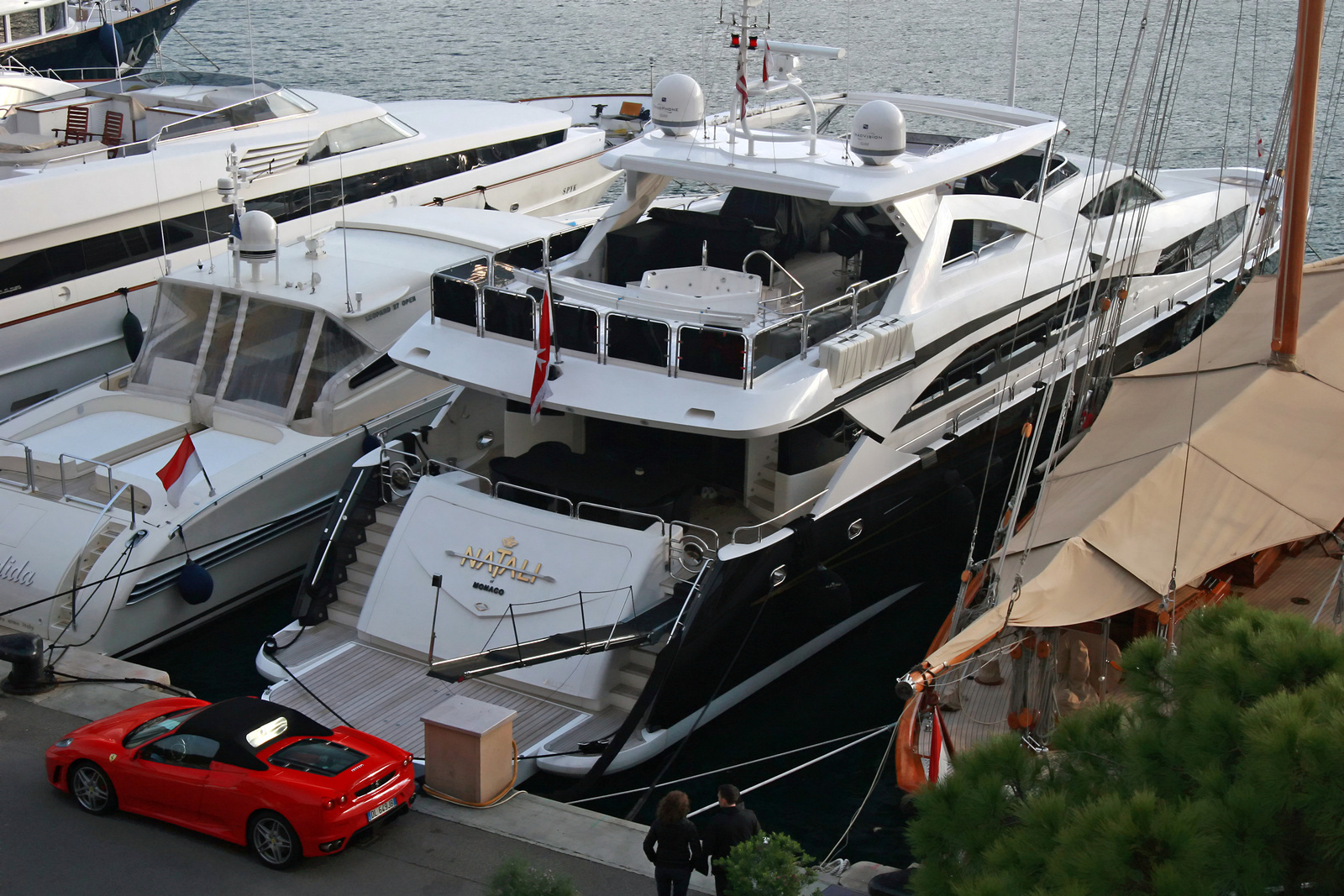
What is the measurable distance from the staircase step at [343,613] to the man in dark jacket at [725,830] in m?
4.90

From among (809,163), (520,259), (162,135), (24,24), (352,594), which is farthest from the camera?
(24,24)

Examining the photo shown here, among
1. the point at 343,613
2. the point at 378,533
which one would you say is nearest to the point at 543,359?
the point at 378,533

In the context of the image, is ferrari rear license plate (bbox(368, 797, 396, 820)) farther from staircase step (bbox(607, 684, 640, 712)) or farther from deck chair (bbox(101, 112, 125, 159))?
deck chair (bbox(101, 112, 125, 159))

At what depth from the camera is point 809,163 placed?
1280cm

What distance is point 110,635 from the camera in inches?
482

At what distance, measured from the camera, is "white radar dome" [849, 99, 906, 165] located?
41.2ft

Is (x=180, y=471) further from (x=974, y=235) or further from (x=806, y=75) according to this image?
(x=806, y=75)

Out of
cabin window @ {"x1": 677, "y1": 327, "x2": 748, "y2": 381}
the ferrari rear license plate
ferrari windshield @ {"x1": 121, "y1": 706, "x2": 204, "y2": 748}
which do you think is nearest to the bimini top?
cabin window @ {"x1": 677, "y1": 327, "x2": 748, "y2": 381}

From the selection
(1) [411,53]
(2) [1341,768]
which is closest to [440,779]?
(2) [1341,768]

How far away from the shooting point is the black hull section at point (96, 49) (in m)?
33.5

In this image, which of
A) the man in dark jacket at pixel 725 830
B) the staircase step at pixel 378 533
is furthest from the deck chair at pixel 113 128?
the man in dark jacket at pixel 725 830

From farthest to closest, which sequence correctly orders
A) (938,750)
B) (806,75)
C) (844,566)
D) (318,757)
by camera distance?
(806,75) < (844,566) < (938,750) < (318,757)

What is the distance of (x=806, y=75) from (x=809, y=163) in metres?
25.0

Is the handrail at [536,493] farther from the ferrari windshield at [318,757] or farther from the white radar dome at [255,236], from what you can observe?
the white radar dome at [255,236]
